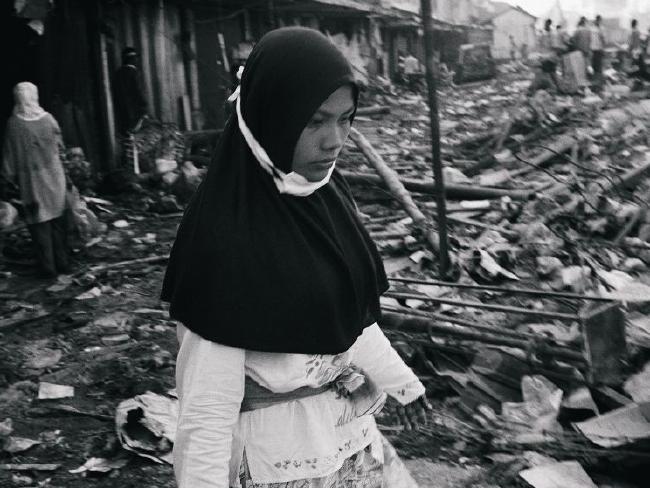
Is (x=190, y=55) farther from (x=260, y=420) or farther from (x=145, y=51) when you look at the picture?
(x=260, y=420)

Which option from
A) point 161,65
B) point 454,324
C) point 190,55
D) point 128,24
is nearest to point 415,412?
point 454,324

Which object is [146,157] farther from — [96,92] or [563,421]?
[563,421]

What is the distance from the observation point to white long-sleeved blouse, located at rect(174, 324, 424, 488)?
1470mm

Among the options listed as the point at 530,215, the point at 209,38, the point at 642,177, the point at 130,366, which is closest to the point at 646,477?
the point at 130,366

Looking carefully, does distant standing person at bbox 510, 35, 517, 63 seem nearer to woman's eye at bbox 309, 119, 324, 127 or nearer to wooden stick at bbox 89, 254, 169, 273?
wooden stick at bbox 89, 254, 169, 273

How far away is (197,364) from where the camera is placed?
147 cm

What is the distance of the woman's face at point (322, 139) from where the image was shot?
1.54 metres

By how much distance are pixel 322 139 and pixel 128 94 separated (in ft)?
34.9

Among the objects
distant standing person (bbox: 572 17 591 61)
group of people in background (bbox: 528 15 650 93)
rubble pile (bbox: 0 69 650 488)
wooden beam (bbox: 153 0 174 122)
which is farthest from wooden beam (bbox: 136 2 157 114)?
distant standing person (bbox: 572 17 591 61)

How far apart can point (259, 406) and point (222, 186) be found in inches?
20.5

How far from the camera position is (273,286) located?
1482 millimetres

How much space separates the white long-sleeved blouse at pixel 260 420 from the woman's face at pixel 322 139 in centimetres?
43

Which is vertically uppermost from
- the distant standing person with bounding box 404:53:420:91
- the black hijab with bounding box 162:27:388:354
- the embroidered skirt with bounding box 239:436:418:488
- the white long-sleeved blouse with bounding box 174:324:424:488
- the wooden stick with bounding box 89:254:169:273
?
the black hijab with bounding box 162:27:388:354

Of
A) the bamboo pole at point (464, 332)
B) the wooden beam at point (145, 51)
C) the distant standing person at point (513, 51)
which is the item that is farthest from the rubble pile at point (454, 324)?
the distant standing person at point (513, 51)
